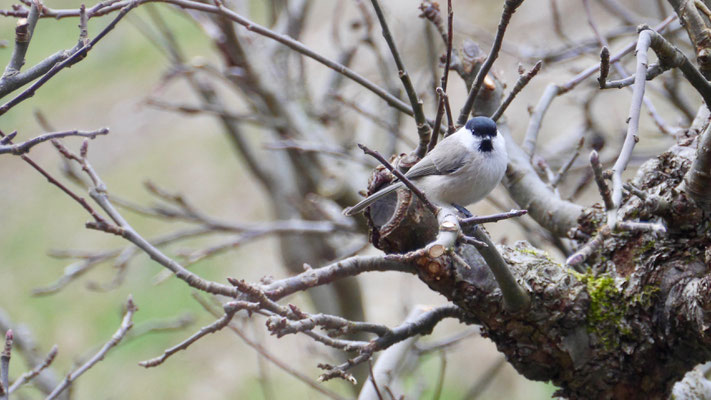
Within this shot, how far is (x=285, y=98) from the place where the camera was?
4.57 metres

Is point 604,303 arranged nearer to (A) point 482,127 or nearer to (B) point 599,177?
(A) point 482,127

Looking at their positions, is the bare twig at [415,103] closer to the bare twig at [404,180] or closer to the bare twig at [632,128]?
the bare twig at [404,180]

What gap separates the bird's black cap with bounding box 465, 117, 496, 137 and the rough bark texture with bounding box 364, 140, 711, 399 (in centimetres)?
54

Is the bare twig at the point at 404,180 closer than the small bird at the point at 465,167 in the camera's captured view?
Yes

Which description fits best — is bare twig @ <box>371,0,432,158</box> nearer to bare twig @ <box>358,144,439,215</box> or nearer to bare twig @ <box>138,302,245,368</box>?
bare twig @ <box>358,144,439,215</box>

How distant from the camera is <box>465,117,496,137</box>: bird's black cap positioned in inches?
98.7

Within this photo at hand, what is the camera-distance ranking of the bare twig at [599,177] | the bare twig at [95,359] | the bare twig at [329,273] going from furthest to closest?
the bare twig at [95,359] < the bare twig at [329,273] < the bare twig at [599,177]

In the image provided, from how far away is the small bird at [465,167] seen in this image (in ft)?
8.04

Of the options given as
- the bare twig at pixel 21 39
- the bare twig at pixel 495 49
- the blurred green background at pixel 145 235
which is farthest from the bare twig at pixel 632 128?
the blurred green background at pixel 145 235

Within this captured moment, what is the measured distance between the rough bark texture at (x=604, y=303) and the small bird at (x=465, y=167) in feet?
1.21

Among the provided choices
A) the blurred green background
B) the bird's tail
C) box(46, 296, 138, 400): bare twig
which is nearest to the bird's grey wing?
the bird's tail

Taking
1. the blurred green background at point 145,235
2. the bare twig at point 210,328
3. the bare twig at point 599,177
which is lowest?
the bare twig at point 599,177

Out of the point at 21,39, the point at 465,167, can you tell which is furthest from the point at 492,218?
the point at 21,39

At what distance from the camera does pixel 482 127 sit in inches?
99.0
